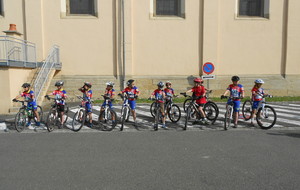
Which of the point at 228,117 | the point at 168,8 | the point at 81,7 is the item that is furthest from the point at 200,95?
the point at 81,7

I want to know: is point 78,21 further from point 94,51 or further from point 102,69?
point 102,69

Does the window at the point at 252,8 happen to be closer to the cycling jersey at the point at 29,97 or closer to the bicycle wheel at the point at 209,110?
the bicycle wheel at the point at 209,110

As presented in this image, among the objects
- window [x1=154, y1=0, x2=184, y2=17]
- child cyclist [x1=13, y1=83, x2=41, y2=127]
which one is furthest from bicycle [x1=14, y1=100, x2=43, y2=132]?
window [x1=154, y1=0, x2=184, y2=17]

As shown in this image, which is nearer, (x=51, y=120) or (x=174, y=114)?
(x=51, y=120)

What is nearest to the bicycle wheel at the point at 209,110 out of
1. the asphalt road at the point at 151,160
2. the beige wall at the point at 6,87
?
the asphalt road at the point at 151,160

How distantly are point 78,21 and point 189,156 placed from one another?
1313 centimetres

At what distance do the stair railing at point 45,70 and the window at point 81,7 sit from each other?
283 centimetres

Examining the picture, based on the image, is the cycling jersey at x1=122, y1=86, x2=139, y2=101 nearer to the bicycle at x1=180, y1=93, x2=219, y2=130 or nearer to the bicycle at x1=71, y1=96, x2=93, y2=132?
the bicycle at x1=71, y1=96, x2=93, y2=132

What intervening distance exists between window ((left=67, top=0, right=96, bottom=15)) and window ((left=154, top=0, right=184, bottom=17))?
4.48 m

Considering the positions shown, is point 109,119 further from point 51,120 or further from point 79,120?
point 51,120

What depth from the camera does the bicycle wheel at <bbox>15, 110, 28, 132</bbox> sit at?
723 cm

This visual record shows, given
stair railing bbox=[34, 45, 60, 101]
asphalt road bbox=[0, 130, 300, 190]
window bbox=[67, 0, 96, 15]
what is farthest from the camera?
window bbox=[67, 0, 96, 15]

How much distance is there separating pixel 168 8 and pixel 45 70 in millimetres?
9234

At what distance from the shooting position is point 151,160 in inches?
188
